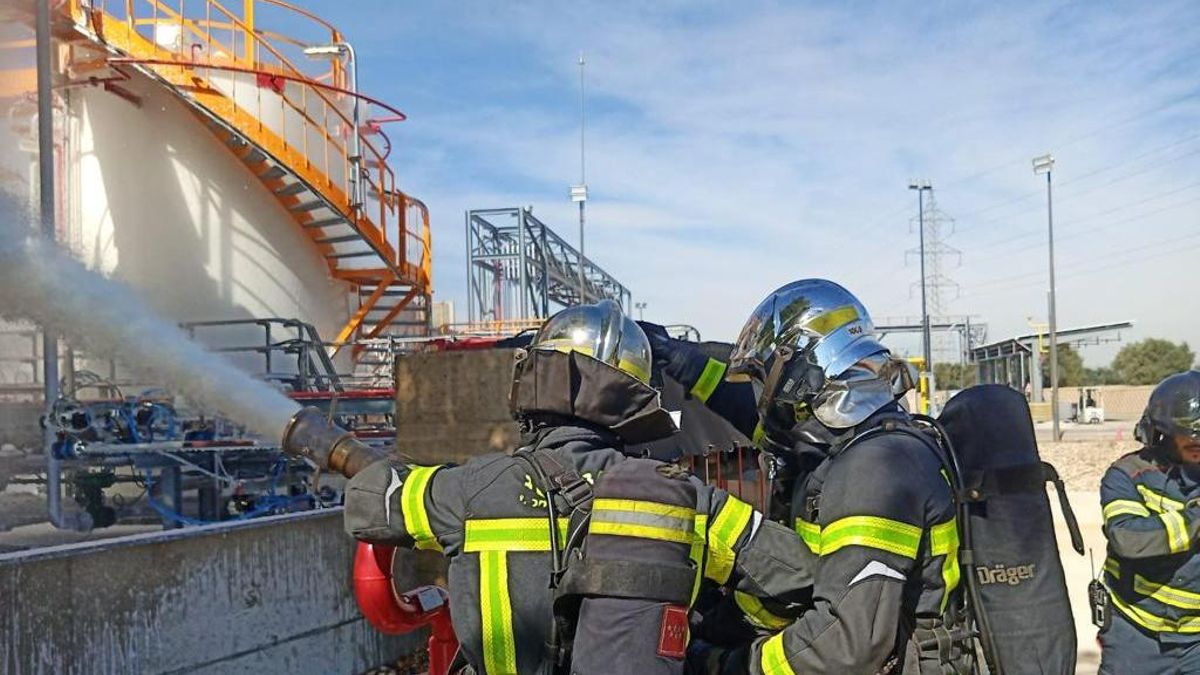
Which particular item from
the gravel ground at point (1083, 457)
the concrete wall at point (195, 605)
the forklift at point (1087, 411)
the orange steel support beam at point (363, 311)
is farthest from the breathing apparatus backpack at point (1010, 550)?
the forklift at point (1087, 411)

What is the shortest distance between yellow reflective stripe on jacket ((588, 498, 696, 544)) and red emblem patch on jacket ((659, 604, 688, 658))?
0.47ft

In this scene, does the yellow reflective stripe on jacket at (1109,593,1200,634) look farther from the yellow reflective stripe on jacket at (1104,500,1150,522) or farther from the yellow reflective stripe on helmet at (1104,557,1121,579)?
the yellow reflective stripe on jacket at (1104,500,1150,522)

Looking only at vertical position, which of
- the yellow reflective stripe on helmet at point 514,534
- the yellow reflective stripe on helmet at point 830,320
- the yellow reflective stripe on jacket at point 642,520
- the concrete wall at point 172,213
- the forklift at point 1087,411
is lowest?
the forklift at point 1087,411

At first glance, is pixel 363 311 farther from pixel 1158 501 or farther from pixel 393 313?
pixel 1158 501

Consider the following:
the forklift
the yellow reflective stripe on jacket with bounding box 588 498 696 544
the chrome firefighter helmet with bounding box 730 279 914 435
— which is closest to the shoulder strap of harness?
the yellow reflective stripe on jacket with bounding box 588 498 696 544

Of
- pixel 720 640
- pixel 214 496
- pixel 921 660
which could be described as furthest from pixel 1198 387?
pixel 214 496

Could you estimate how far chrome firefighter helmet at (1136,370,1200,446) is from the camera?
11.8 ft

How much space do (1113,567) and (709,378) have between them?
5.81 feet

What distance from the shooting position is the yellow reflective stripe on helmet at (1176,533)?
346 cm

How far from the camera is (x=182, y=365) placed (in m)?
4.38

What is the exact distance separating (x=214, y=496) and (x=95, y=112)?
5.45 meters

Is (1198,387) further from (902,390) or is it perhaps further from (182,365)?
(182,365)

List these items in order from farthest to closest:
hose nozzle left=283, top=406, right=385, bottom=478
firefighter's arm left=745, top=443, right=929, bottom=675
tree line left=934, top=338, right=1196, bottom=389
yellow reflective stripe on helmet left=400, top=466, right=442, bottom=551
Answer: tree line left=934, top=338, right=1196, bottom=389 < hose nozzle left=283, top=406, right=385, bottom=478 < yellow reflective stripe on helmet left=400, top=466, right=442, bottom=551 < firefighter's arm left=745, top=443, right=929, bottom=675

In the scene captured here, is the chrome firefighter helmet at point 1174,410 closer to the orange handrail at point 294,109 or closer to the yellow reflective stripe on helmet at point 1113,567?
the yellow reflective stripe on helmet at point 1113,567
